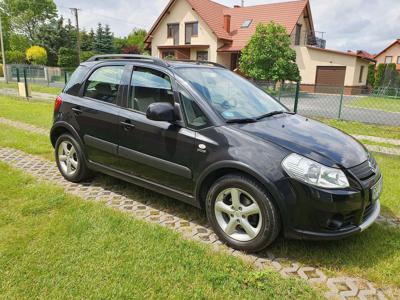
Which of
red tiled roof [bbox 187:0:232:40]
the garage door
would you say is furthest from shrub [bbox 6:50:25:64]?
the garage door

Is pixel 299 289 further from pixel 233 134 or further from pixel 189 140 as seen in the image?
pixel 189 140

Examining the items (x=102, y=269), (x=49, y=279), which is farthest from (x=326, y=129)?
(x=49, y=279)

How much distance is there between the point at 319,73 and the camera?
28.3 metres

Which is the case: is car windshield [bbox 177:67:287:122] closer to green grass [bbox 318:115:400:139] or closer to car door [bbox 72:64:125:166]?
car door [bbox 72:64:125:166]

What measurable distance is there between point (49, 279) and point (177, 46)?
31278 mm

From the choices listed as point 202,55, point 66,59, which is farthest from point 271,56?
point 66,59

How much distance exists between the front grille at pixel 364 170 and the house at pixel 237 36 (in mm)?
26510

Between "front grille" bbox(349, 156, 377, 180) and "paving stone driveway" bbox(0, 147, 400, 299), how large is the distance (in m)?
0.89

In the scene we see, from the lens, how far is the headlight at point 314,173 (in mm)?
2721

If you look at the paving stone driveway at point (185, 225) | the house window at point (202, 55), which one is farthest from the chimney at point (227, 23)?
the paving stone driveway at point (185, 225)

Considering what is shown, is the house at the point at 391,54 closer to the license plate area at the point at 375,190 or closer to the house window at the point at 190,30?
the house window at the point at 190,30

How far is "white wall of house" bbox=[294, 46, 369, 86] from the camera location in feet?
88.8

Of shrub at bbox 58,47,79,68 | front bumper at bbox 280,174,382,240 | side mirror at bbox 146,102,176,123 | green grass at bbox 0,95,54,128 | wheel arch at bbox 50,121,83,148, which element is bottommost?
green grass at bbox 0,95,54,128

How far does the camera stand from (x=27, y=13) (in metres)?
61.3
